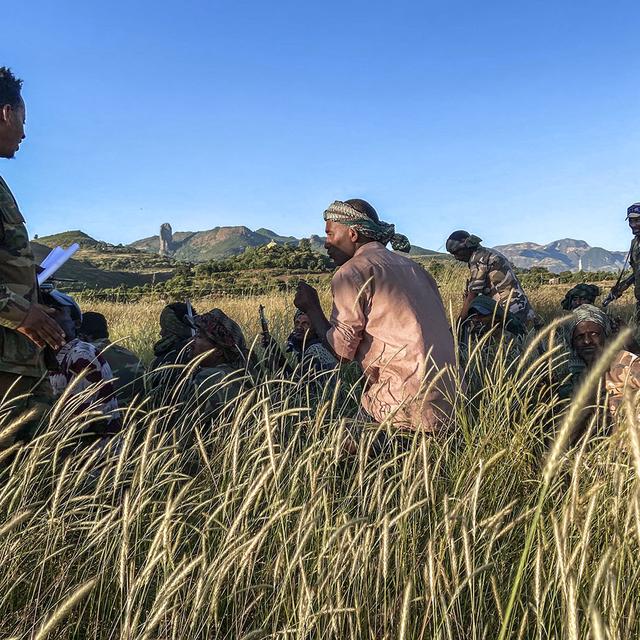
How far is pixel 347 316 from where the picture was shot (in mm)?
2855

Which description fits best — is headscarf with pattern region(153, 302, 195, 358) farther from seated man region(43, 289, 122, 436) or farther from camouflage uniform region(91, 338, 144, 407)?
seated man region(43, 289, 122, 436)

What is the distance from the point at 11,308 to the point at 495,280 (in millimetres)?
5320

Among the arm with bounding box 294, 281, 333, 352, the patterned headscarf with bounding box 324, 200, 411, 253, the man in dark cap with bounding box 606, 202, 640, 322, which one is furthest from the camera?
the man in dark cap with bounding box 606, 202, 640, 322

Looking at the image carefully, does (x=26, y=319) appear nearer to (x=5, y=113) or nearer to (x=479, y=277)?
(x=5, y=113)

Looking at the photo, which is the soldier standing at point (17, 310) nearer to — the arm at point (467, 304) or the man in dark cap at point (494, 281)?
the arm at point (467, 304)

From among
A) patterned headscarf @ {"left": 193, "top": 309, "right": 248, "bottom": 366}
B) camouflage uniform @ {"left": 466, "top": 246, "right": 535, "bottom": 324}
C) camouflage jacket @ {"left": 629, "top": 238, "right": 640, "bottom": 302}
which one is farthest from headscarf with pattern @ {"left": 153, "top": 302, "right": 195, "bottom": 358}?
camouflage jacket @ {"left": 629, "top": 238, "right": 640, "bottom": 302}

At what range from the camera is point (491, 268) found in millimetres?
6688

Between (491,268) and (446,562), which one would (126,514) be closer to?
(446,562)

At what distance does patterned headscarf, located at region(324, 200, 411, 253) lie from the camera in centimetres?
312

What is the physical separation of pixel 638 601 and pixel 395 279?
170cm

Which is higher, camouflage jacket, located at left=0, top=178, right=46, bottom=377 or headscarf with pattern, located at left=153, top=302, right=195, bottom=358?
camouflage jacket, located at left=0, top=178, right=46, bottom=377

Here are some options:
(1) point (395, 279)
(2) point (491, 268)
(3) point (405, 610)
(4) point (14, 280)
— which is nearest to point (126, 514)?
(3) point (405, 610)

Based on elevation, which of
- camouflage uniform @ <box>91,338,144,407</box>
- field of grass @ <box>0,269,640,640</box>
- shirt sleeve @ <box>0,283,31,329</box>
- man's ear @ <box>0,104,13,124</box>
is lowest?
field of grass @ <box>0,269,640,640</box>

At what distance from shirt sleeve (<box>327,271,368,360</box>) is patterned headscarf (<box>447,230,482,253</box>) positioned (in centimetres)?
452
